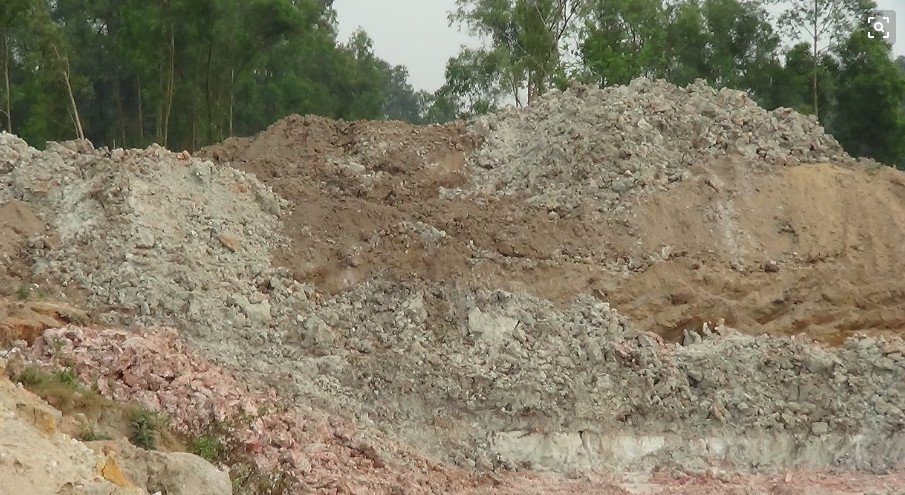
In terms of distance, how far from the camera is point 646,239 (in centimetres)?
1267

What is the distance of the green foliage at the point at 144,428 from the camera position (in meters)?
7.10

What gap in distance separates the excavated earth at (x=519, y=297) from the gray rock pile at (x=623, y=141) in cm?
5

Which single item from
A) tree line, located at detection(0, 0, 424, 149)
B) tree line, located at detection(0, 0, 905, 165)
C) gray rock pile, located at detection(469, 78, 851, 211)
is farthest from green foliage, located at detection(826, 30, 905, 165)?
tree line, located at detection(0, 0, 424, 149)

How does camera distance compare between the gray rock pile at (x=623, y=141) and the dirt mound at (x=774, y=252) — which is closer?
the dirt mound at (x=774, y=252)

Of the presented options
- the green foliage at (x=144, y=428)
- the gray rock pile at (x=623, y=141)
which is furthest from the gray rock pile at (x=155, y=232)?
the gray rock pile at (x=623, y=141)

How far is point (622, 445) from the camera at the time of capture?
33.8 feet

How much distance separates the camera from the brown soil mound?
11.8 metres

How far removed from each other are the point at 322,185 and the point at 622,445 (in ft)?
19.0

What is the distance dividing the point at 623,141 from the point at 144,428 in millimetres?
8640

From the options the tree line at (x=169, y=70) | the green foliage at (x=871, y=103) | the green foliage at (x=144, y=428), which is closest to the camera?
the green foliage at (x=144, y=428)

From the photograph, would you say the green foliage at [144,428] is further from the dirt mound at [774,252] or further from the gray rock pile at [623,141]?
the gray rock pile at [623,141]


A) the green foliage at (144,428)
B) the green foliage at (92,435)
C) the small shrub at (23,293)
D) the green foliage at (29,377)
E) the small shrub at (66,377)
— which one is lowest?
the green foliage at (144,428)

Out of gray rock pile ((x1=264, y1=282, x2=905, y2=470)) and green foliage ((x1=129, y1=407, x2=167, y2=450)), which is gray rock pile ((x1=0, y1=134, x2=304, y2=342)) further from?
green foliage ((x1=129, y1=407, x2=167, y2=450))

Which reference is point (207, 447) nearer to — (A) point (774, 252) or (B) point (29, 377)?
(B) point (29, 377)
